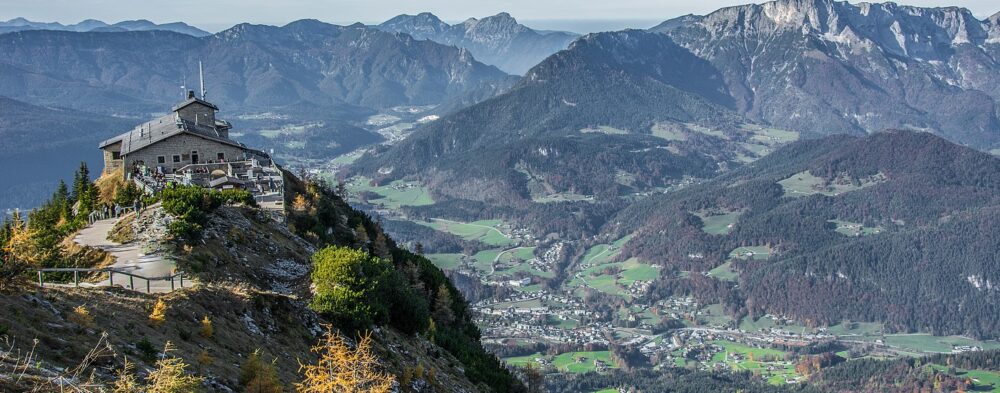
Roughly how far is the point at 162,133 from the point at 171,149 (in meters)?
2.74

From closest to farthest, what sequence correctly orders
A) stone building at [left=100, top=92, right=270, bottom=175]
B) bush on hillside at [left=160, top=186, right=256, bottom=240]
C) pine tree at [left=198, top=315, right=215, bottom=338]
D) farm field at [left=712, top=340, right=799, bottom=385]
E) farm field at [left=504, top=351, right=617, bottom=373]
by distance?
pine tree at [left=198, top=315, right=215, bottom=338] → bush on hillside at [left=160, top=186, right=256, bottom=240] → stone building at [left=100, top=92, right=270, bottom=175] → farm field at [left=504, top=351, right=617, bottom=373] → farm field at [left=712, top=340, right=799, bottom=385]

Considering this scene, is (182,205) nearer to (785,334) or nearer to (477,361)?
(477,361)

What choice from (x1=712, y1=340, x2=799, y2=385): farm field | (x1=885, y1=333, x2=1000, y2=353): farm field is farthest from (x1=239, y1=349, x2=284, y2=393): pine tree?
(x1=885, y1=333, x2=1000, y2=353): farm field

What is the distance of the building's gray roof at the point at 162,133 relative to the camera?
216 ft

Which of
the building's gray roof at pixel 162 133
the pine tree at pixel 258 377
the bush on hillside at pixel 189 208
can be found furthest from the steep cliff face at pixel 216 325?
the building's gray roof at pixel 162 133

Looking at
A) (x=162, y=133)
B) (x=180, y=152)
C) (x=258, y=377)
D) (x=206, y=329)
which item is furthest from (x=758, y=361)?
(x=258, y=377)

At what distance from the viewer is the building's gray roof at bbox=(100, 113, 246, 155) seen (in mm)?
65938

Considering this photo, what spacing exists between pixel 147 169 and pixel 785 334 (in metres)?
152

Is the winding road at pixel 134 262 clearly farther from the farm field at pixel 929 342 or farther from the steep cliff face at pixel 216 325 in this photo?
the farm field at pixel 929 342

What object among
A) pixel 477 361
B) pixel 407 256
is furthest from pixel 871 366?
pixel 477 361

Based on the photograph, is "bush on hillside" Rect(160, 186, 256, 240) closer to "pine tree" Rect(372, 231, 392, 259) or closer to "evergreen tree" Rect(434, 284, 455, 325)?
"pine tree" Rect(372, 231, 392, 259)

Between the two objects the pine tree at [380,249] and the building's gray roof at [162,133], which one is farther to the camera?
the building's gray roof at [162,133]

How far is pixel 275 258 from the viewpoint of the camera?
40469 millimetres

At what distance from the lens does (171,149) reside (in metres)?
66.1
